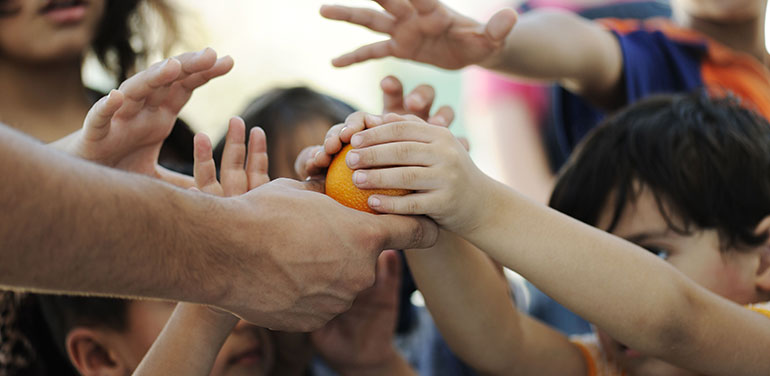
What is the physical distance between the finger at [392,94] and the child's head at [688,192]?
37 centimetres

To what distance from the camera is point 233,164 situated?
1.15 m

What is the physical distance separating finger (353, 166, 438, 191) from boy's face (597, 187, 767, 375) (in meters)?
0.49

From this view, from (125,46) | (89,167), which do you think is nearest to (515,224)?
(89,167)

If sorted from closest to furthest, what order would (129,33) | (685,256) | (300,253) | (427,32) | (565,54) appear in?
(300,253), (685,256), (427,32), (565,54), (129,33)

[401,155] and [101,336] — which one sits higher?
[401,155]

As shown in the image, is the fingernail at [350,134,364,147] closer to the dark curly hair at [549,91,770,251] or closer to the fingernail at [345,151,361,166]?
the fingernail at [345,151,361,166]

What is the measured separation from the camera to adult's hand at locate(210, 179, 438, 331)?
0.91 metres

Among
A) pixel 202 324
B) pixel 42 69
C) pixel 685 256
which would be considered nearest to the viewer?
pixel 202 324

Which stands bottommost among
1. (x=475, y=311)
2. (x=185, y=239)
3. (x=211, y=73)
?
A: (x=475, y=311)

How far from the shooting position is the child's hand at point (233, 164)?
3.66 feet

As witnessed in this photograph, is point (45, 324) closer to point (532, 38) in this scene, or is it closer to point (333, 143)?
point (333, 143)

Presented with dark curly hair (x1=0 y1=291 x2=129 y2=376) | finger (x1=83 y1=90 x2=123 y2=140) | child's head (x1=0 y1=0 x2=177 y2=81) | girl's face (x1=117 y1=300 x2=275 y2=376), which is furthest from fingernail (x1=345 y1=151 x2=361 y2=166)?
child's head (x1=0 y1=0 x2=177 y2=81)

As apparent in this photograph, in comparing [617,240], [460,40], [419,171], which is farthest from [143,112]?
[617,240]

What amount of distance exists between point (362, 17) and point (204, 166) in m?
0.42
